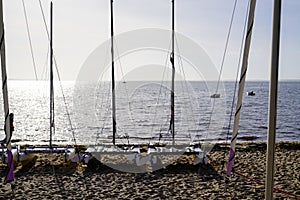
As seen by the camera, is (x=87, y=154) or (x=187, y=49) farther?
(x=187, y=49)

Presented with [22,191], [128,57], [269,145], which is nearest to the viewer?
[269,145]

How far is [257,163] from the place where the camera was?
12.3 metres

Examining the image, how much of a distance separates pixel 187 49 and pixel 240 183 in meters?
7.15

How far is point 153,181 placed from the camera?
9836 millimetres

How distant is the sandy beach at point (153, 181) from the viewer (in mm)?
8531

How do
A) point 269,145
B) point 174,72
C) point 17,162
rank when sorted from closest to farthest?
point 269,145 < point 17,162 < point 174,72

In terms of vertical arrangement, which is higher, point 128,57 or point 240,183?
point 128,57

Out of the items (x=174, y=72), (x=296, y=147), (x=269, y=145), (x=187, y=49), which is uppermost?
Result: (x=187, y=49)

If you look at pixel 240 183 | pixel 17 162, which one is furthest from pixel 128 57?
pixel 240 183

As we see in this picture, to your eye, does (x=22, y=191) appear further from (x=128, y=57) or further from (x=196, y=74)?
(x=196, y=74)

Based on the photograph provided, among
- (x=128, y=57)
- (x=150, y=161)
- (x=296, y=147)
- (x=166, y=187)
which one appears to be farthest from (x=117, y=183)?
(x=296, y=147)

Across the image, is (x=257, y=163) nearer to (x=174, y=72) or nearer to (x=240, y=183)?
(x=240, y=183)

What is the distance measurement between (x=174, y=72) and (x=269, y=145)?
1052 centimetres

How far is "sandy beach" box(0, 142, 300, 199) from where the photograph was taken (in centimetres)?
853
